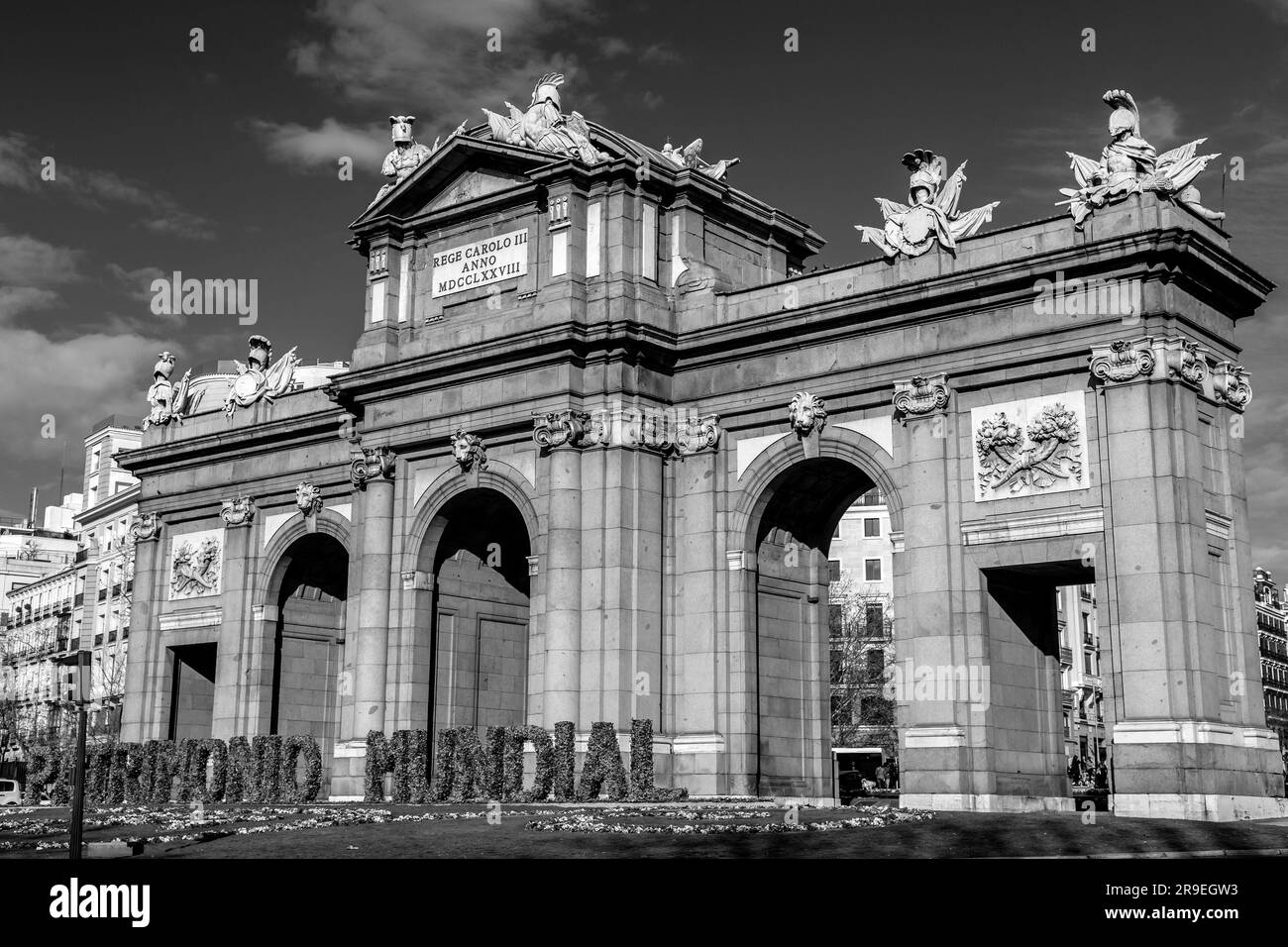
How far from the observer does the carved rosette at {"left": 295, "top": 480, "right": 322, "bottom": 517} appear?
56.7m

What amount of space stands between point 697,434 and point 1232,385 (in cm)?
1551

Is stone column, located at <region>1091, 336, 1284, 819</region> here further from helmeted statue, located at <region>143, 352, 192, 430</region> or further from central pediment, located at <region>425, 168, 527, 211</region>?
helmeted statue, located at <region>143, 352, 192, 430</region>

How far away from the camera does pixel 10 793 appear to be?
196 feet

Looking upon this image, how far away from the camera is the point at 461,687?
168 feet

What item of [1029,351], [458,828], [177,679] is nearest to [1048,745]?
[1029,351]

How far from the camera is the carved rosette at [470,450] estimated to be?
159ft

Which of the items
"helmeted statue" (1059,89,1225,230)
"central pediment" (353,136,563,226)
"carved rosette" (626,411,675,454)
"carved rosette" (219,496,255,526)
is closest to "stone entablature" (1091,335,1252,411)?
"helmeted statue" (1059,89,1225,230)

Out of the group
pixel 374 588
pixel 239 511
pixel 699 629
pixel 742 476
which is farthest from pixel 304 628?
pixel 742 476

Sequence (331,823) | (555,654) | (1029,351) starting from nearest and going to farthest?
1. (331,823)
2. (1029,351)
3. (555,654)

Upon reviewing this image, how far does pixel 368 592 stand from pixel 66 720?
72.9m

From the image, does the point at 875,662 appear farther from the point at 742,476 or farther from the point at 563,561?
the point at 563,561

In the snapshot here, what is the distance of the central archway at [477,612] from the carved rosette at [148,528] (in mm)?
17681

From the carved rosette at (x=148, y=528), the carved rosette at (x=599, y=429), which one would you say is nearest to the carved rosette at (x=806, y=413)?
the carved rosette at (x=599, y=429)
